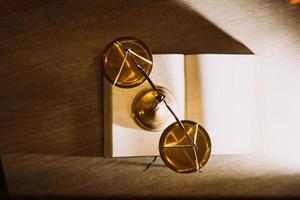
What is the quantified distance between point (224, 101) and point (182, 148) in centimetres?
25

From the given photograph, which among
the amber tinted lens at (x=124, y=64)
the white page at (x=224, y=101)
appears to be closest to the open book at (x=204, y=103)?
the white page at (x=224, y=101)

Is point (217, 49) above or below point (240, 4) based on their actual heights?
below

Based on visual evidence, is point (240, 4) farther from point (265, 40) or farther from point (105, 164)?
point (105, 164)

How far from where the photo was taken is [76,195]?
89 cm

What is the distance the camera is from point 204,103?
875 mm

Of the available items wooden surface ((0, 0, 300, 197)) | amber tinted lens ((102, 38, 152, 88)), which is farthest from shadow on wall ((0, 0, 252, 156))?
amber tinted lens ((102, 38, 152, 88))

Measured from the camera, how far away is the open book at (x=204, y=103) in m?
0.87

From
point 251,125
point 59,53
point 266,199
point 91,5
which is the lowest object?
point 266,199

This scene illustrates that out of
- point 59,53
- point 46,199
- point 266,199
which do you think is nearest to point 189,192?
point 266,199

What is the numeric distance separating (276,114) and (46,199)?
54 centimetres

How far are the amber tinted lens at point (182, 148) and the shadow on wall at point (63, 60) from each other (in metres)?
0.27

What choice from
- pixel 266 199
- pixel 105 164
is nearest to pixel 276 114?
pixel 266 199

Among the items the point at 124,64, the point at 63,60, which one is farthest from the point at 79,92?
the point at 124,64

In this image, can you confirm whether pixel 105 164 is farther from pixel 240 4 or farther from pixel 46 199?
pixel 240 4
